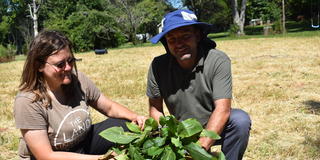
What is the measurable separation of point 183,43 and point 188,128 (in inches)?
27.3

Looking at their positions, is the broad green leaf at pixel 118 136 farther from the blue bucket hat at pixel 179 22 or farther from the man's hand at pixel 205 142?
the blue bucket hat at pixel 179 22

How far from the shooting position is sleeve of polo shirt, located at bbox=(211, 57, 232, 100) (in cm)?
235

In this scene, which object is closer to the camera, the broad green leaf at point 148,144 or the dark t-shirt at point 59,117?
the broad green leaf at point 148,144

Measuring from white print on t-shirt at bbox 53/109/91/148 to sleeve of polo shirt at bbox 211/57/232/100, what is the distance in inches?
34.4

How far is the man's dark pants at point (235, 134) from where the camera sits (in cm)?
239

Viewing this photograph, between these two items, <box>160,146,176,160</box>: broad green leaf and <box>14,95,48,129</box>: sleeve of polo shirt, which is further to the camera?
<box>14,95,48,129</box>: sleeve of polo shirt

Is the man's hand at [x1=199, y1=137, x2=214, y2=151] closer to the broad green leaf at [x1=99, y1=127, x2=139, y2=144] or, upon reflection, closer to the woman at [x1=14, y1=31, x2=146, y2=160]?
the broad green leaf at [x1=99, y1=127, x2=139, y2=144]

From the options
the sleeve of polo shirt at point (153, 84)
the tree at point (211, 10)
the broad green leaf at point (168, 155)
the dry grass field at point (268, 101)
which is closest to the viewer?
the broad green leaf at point (168, 155)

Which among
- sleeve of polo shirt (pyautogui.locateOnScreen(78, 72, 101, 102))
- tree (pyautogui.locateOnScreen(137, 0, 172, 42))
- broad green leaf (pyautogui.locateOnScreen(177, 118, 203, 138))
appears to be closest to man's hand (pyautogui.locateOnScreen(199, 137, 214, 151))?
broad green leaf (pyautogui.locateOnScreen(177, 118, 203, 138))

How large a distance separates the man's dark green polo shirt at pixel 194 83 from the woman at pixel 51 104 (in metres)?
0.33

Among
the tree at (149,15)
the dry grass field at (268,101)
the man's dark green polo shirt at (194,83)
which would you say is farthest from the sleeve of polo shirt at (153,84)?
the tree at (149,15)

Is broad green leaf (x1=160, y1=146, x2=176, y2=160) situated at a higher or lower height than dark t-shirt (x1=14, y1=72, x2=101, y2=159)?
lower

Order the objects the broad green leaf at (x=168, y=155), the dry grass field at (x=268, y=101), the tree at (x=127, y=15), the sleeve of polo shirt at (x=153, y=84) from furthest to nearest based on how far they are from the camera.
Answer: the tree at (x=127, y=15) < the dry grass field at (x=268, y=101) < the sleeve of polo shirt at (x=153, y=84) < the broad green leaf at (x=168, y=155)

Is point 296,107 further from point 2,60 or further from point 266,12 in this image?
point 266,12
